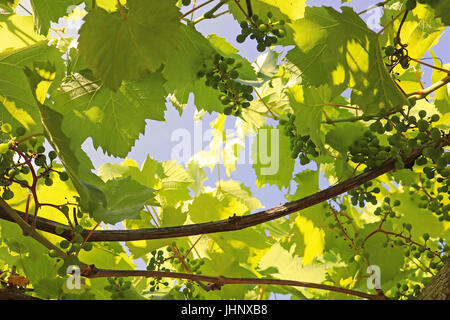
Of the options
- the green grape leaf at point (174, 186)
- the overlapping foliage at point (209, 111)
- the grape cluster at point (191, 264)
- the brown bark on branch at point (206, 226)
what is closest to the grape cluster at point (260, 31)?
the overlapping foliage at point (209, 111)

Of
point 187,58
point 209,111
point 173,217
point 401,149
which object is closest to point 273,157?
point 209,111

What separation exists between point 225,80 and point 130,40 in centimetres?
58

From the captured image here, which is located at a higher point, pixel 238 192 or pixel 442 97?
pixel 442 97

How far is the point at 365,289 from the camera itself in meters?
3.07

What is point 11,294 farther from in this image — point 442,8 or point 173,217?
point 442,8

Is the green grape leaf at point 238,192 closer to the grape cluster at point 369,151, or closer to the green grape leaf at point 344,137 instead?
the green grape leaf at point 344,137

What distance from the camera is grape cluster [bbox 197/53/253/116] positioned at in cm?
191

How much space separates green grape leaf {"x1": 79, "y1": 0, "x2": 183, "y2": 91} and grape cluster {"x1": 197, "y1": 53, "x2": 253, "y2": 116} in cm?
47

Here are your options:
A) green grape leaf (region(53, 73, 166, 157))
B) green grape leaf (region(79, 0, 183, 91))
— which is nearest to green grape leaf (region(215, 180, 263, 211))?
green grape leaf (region(53, 73, 166, 157))

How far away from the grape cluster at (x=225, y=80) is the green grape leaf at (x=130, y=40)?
466 mm

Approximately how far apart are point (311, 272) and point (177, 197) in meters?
1.05

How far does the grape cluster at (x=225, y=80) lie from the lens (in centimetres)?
191

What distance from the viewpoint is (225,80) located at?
1.94 metres
